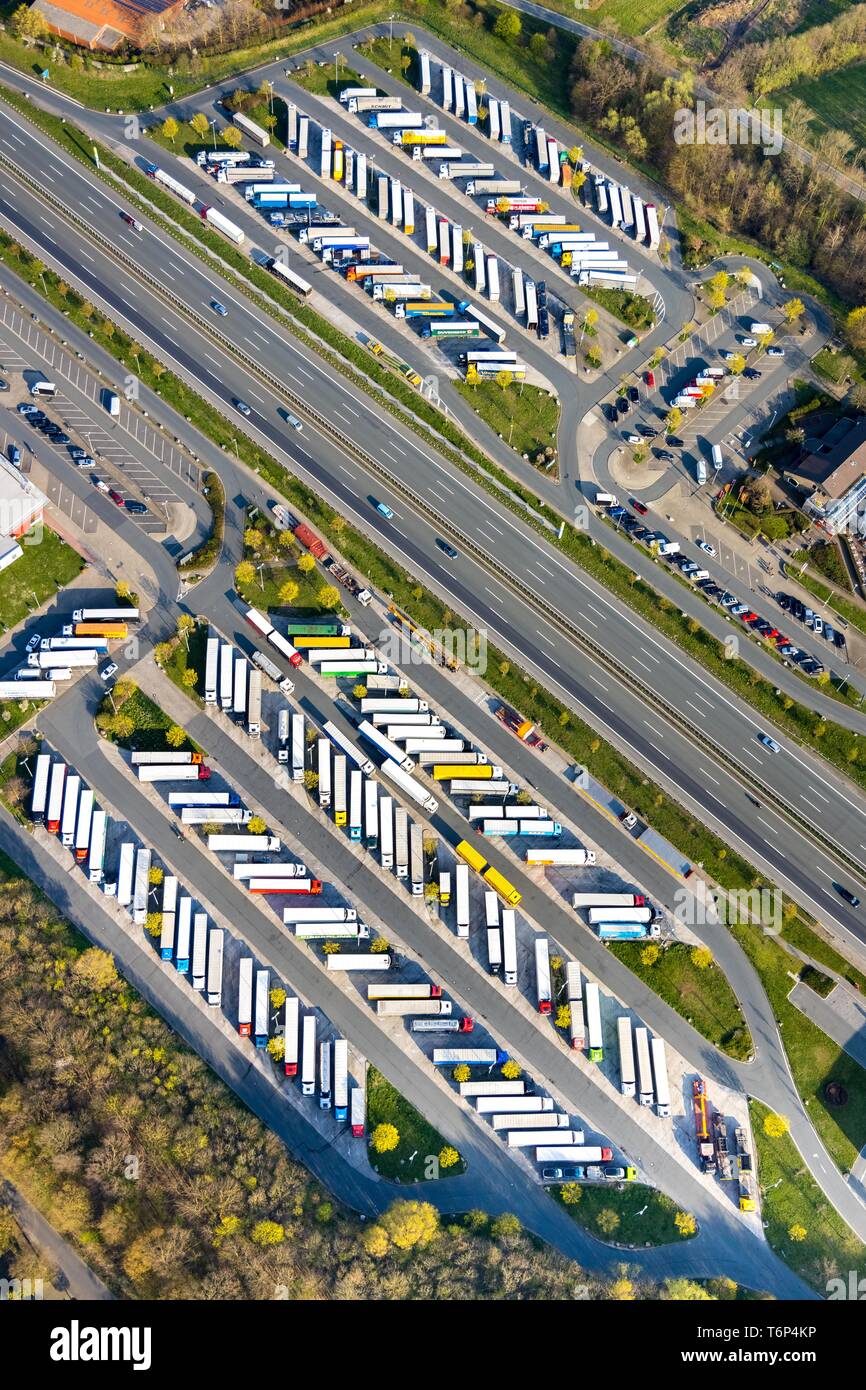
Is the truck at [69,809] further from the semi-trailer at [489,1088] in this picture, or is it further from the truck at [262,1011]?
the semi-trailer at [489,1088]

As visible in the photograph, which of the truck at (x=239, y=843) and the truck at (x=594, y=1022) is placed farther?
the truck at (x=239, y=843)

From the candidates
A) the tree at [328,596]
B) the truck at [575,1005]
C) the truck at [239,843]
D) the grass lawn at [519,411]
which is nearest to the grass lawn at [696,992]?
the truck at [575,1005]

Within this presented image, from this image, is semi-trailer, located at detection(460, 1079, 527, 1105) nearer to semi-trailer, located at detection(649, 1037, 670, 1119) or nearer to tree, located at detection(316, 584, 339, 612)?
semi-trailer, located at detection(649, 1037, 670, 1119)

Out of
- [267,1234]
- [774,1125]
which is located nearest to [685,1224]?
[774,1125]

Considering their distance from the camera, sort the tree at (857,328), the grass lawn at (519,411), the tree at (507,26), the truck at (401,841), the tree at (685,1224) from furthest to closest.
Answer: the tree at (507,26) < the tree at (857,328) < the grass lawn at (519,411) < the truck at (401,841) < the tree at (685,1224)

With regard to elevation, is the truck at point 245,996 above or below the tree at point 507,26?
below

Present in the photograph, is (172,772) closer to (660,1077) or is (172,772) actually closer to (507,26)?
(660,1077)
